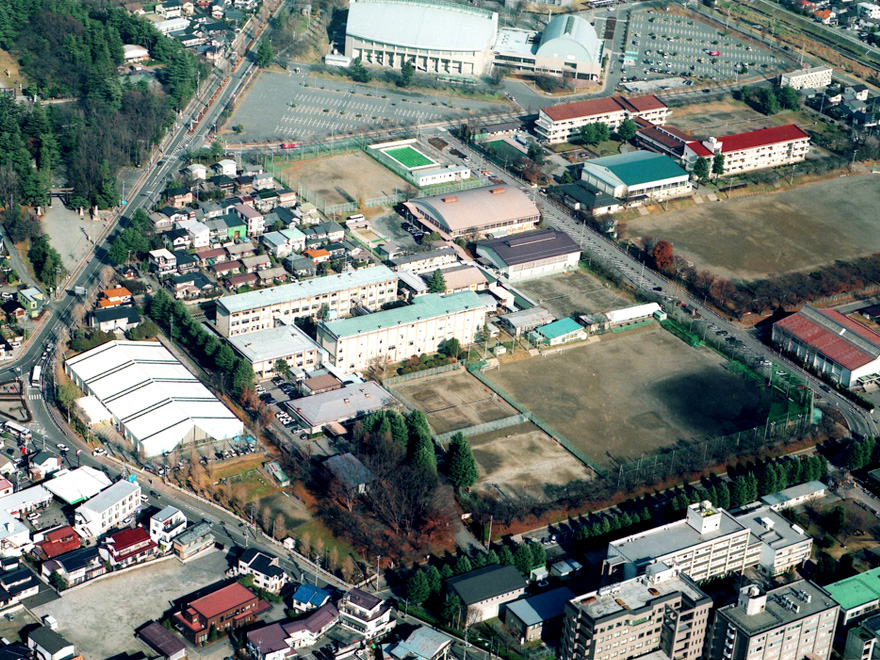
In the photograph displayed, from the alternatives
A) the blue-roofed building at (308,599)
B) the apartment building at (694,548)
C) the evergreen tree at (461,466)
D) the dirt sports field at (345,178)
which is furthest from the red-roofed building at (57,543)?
the dirt sports field at (345,178)

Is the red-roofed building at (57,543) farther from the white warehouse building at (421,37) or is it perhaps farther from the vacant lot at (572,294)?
the white warehouse building at (421,37)

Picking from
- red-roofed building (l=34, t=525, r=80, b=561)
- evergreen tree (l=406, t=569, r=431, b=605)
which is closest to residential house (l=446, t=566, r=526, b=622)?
evergreen tree (l=406, t=569, r=431, b=605)

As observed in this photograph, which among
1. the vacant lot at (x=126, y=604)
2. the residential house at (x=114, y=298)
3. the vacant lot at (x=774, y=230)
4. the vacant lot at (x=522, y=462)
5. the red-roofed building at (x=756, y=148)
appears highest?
the red-roofed building at (x=756, y=148)

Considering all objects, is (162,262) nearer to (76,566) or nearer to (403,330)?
(403,330)

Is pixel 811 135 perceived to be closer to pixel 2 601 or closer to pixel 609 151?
pixel 609 151

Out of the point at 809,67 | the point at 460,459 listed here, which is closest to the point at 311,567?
the point at 460,459

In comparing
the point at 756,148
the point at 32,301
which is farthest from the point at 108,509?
the point at 756,148
